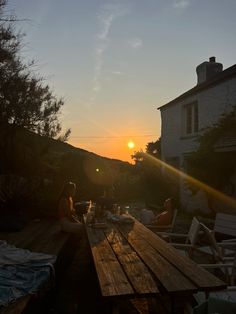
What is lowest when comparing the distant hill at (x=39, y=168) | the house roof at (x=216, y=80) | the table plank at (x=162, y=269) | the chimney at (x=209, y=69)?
the table plank at (x=162, y=269)

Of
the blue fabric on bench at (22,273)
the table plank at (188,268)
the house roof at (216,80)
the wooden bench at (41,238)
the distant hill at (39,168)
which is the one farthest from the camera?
the house roof at (216,80)

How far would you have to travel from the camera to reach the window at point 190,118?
19.0m

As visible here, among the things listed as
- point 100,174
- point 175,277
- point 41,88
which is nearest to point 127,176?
point 100,174

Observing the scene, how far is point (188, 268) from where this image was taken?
3.84m

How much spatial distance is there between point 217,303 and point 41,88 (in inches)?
431

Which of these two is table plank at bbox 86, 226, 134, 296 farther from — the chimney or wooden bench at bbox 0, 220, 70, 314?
the chimney

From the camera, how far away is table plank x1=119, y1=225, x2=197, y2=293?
10.8ft

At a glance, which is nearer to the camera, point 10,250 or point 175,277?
point 175,277

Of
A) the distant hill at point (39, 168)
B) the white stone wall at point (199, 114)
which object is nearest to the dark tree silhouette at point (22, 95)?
the distant hill at point (39, 168)

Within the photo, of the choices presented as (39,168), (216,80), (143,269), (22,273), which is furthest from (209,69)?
(143,269)

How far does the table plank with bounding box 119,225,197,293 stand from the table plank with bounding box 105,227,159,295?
0.07 m

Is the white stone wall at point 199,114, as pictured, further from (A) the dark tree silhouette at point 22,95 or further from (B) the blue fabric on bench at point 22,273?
(B) the blue fabric on bench at point 22,273

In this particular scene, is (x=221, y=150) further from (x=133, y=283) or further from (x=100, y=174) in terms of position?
(x=133, y=283)

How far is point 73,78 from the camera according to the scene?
11.2 metres
